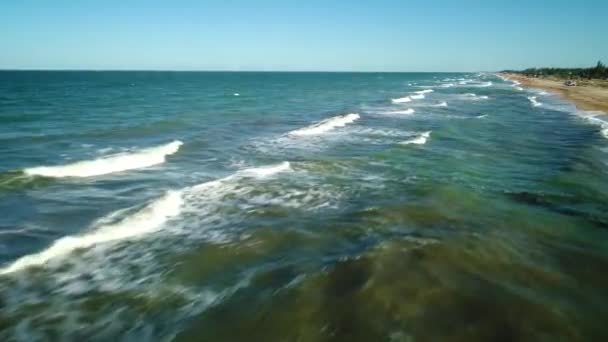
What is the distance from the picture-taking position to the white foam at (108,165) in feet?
61.7

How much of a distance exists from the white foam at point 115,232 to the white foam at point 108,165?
5.87 metres

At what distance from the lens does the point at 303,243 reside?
11.4 meters

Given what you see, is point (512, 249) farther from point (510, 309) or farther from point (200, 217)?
point (200, 217)

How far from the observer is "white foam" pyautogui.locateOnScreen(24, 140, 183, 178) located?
18797 mm

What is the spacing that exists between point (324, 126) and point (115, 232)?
79.0 feet

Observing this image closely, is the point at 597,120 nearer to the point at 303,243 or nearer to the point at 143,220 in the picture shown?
the point at 303,243

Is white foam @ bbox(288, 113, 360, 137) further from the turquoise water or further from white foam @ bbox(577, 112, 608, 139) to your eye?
white foam @ bbox(577, 112, 608, 139)

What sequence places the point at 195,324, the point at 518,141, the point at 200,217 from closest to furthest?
the point at 195,324
the point at 200,217
the point at 518,141

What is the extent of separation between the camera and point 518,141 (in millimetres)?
27766

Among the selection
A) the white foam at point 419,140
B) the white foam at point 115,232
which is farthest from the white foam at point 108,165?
the white foam at point 419,140

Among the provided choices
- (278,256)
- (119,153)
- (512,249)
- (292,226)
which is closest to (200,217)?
(292,226)

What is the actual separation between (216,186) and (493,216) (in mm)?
10195

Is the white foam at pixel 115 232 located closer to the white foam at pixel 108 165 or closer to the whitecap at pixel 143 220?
the whitecap at pixel 143 220

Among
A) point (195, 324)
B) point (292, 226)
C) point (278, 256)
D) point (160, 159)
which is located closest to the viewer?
point (195, 324)
